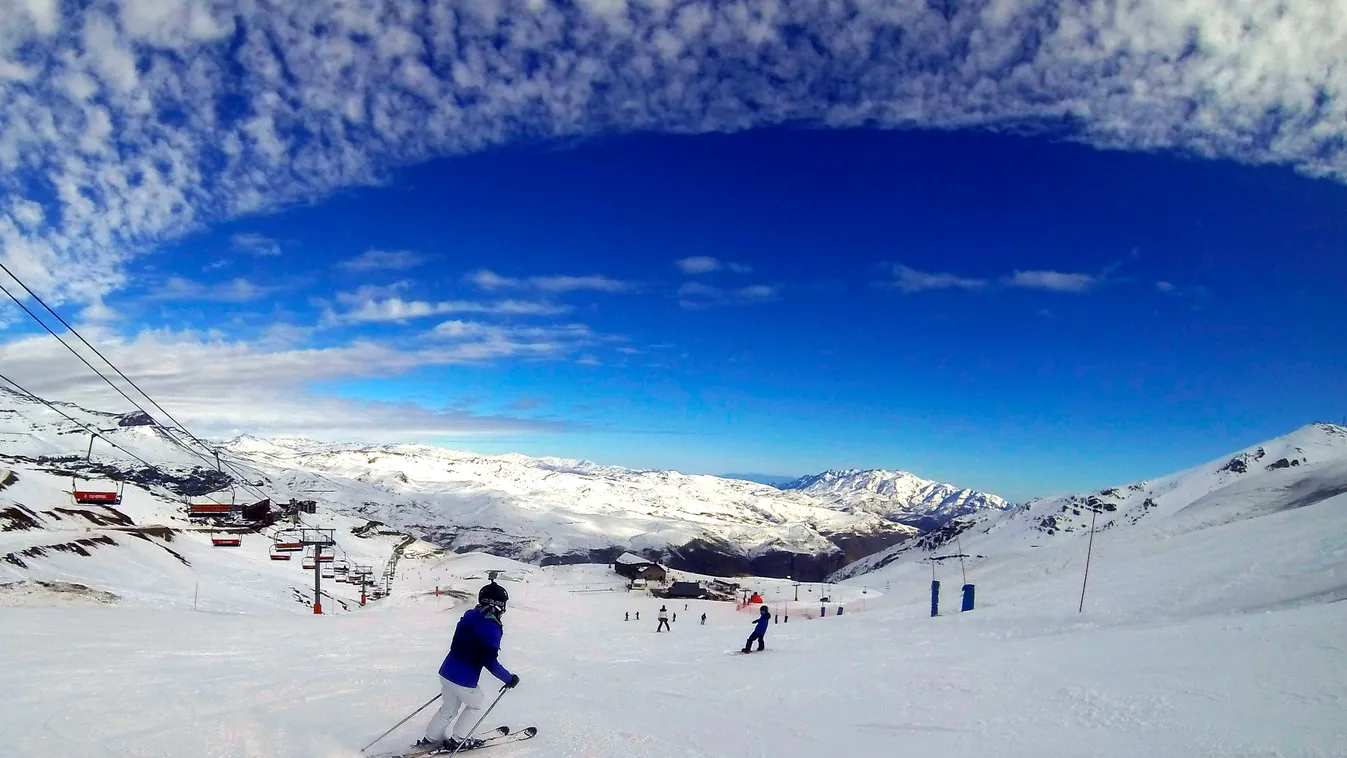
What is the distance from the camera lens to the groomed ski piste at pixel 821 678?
7.10 metres

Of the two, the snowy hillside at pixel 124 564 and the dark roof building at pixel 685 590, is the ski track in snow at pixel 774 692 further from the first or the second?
the dark roof building at pixel 685 590

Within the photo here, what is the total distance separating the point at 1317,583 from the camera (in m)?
14.3

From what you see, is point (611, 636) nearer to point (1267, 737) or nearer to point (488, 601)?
point (488, 601)

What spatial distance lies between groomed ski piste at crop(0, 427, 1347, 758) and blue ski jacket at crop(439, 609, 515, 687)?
2.84 feet

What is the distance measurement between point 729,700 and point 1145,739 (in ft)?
17.1

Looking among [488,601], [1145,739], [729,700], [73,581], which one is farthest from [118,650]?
[73,581]

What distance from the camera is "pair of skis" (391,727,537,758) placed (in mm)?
7136

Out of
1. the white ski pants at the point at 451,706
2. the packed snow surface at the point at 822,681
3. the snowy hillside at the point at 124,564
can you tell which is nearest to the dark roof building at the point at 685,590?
the snowy hillside at the point at 124,564

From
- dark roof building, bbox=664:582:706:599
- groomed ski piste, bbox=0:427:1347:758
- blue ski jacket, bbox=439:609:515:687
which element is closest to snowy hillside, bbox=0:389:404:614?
groomed ski piste, bbox=0:427:1347:758

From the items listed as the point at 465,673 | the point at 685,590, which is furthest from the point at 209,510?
the point at 685,590

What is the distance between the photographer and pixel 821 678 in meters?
11.8

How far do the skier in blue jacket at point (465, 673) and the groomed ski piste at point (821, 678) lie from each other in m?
0.51

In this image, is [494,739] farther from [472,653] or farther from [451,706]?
[472,653]

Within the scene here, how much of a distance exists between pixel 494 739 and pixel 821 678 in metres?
6.09
